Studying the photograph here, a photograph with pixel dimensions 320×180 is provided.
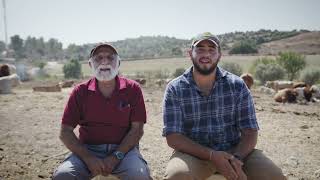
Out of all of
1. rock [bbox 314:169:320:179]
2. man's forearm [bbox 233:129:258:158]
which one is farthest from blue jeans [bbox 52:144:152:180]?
rock [bbox 314:169:320:179]

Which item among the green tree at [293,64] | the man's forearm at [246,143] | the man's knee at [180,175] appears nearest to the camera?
the man's knee at [180,175]

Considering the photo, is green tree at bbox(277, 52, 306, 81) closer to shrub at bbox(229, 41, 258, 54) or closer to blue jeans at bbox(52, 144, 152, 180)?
blue jeans at bbox(52, 144, 152, 180)

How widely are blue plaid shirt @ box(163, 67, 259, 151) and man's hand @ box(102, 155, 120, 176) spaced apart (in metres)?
0.56

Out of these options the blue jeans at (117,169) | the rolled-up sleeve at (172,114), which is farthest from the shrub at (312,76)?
the blue jeans at (117,169)

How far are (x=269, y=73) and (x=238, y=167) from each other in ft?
79.2

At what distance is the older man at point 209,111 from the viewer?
391 centimetres

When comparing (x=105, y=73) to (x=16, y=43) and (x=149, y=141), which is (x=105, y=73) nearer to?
(x=149, y=141)

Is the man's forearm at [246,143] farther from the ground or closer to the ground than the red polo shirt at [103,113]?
closer to the ground

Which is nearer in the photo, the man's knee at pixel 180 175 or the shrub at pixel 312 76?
the man's knee at pixel 180 175

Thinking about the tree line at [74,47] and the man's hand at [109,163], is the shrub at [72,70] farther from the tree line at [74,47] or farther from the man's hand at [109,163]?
the tree line at [74,47]

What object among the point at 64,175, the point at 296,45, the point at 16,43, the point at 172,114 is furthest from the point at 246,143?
the point at 16,43

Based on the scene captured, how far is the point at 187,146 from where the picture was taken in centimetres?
382

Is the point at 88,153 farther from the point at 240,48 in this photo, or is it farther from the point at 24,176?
the point at 240,48

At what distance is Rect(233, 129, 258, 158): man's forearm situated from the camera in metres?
3.83
